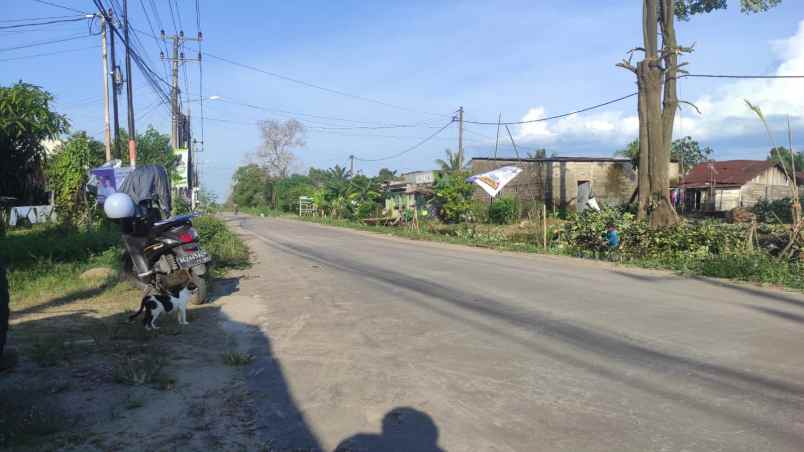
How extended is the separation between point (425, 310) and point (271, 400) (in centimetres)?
411

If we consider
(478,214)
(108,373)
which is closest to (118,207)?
(108,373)

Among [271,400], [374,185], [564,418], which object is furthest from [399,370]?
[374,185]

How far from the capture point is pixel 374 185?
4272cm

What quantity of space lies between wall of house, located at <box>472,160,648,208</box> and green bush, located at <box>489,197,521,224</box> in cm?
218

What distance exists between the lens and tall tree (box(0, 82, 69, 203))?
20.0 m

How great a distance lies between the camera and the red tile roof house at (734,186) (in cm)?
3647

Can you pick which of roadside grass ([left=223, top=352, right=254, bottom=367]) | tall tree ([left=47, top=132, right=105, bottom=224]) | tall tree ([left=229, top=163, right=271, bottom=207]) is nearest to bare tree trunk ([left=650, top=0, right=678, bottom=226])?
roadside grass ([left=223, top=352, right=254, bottom=367])

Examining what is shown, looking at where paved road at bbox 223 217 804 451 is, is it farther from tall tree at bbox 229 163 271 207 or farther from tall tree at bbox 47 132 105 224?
tall tree at bbox 229 163 271 207

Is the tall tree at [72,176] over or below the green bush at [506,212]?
over

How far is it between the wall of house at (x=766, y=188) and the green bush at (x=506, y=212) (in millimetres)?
15451

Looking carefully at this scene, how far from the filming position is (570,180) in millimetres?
32406

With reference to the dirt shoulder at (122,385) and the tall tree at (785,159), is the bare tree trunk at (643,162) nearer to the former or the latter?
the tall tree at (785,159)

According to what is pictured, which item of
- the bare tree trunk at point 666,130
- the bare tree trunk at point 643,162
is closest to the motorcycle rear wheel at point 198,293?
the bare tree trunk at point 666,130

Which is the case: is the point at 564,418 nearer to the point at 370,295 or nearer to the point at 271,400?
the point at 271,400
